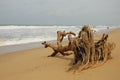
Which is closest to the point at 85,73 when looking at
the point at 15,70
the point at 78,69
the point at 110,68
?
the point at 78,69

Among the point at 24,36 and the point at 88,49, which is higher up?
the point at 88,49

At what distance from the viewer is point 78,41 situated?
5.60 meters

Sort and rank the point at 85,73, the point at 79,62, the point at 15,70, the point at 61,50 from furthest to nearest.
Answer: the point at 61,50 → the point at 15,70 → the point at 79,62 → the point at 85,73

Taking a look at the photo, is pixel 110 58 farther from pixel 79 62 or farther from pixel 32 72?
pixel 32 72

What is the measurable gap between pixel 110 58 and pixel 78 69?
4.62 ft

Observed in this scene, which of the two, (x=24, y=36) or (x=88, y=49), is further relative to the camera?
(x=24, y=36)

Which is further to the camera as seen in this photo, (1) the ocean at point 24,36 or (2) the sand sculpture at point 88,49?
(1) the ocean at point 24,36

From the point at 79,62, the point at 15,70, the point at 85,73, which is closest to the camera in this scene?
the point at 85,73

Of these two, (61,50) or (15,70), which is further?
(61,50)

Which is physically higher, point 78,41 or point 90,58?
point 78,41

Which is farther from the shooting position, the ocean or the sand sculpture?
the ocean

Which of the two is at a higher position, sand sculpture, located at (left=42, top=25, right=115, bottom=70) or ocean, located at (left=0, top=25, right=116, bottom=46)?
sand sculpture, located at (left=42, top=25, right=115, bottom=70)

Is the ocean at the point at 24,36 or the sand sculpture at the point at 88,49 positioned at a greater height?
the sand sculpture at the point at 88,49

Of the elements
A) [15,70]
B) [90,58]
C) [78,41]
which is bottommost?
[15,70]
